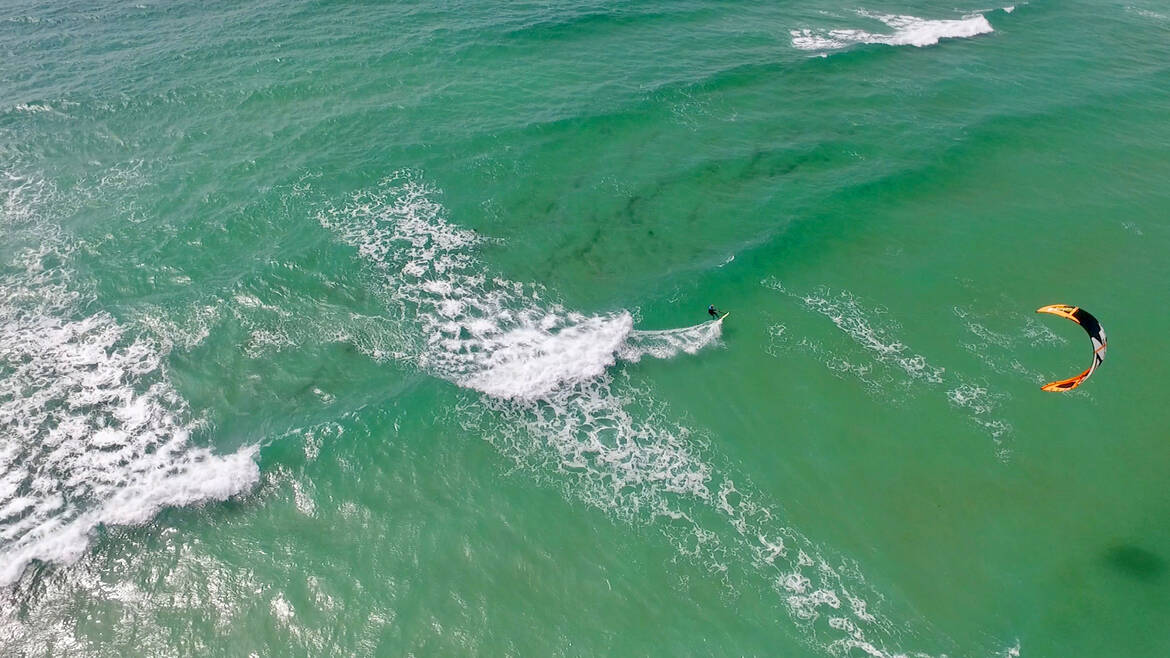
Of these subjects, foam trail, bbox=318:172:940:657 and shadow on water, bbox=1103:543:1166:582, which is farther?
shadow on water, bbox=1103:543:1166:582

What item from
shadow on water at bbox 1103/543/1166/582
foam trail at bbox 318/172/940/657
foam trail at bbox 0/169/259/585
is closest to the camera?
foam trail at bbox 318/172/940/657

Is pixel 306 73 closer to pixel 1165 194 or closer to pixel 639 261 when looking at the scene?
pixel 639 261

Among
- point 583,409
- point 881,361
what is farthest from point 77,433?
point 881,361

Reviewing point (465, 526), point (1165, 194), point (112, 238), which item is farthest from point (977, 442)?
point (112, 238)

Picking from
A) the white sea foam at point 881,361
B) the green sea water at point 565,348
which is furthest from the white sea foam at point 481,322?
the white sea foam at point 881,361

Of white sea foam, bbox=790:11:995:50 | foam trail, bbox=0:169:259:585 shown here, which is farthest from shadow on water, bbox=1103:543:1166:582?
white sea foam, bbox=790:11:995:50

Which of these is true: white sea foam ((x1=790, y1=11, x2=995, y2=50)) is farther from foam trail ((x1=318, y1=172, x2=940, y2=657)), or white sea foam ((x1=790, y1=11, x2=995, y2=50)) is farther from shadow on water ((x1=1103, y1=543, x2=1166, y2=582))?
shadow on water ((x1=1103, y1=543, x2=1166, y2=582))
